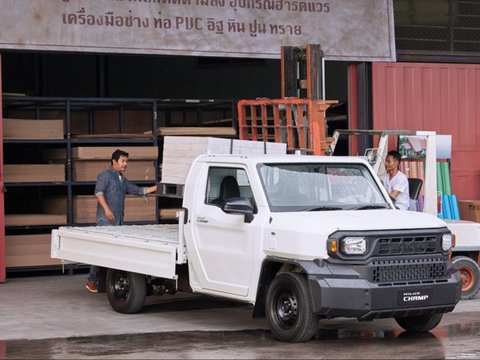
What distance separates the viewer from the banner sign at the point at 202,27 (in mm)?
15188

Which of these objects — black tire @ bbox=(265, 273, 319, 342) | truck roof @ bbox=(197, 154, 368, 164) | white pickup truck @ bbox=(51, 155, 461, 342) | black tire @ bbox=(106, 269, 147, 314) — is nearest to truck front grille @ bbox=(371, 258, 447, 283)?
Result: white pickup truck @ bbox=(51, 155, 461, 342)

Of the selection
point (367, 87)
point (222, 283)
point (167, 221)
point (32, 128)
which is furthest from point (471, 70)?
point (222, 283)

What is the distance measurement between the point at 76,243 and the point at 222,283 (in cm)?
273

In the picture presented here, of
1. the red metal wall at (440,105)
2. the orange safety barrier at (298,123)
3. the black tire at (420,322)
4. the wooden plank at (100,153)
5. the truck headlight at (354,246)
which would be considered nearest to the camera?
the truck headlight at (354,246)

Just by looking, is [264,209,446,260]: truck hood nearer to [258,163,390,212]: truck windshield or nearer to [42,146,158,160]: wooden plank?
[258,163,390,212]: truck windshield

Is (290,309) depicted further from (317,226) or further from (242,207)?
(242,207)

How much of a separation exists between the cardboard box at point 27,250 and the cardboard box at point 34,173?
2.86ft

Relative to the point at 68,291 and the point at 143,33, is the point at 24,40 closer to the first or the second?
the point at 143,33

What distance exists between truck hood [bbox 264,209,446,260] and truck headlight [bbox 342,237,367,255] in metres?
0.11

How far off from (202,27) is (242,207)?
240 inches

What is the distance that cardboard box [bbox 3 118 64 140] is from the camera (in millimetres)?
16156

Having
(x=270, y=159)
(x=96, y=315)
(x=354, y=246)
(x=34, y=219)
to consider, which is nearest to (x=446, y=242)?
(x=354, y=246)

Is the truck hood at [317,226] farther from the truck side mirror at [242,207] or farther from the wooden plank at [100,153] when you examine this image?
the wooden plank at [100,153]

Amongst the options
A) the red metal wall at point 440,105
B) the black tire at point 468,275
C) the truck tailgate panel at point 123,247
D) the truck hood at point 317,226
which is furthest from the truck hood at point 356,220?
the red metal wall at point 440,105
